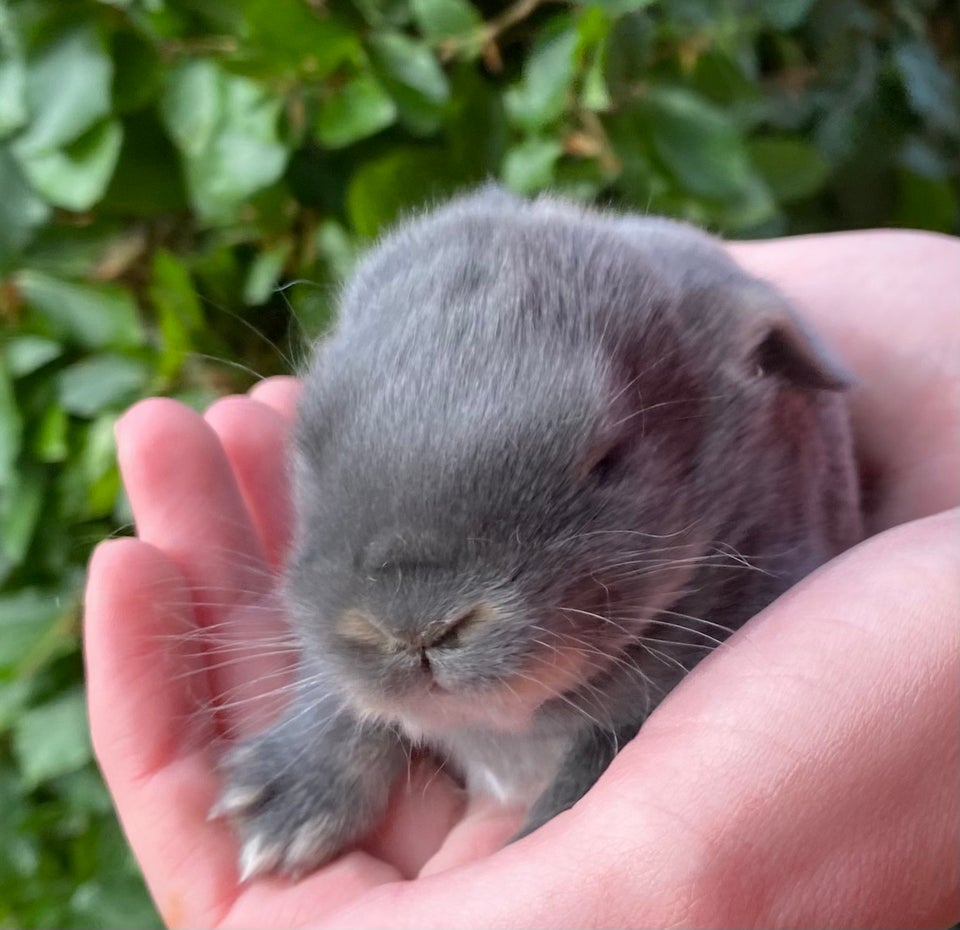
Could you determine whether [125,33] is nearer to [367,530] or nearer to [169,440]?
[169,440]

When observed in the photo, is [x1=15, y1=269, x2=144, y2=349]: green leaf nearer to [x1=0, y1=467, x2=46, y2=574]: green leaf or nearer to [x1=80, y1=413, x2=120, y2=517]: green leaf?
[x1=80, y1=413, x2=120, y2=517]: green leaf

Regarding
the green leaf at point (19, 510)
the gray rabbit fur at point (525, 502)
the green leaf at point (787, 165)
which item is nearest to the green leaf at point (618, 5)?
the gray rabbit fur at point (525, 502)

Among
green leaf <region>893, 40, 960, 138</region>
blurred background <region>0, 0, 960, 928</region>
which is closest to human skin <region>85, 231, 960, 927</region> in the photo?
blurred background <region>0, 0, 960, 928</region>

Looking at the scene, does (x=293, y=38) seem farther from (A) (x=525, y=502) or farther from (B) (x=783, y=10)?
(A) (x=525, y=502)

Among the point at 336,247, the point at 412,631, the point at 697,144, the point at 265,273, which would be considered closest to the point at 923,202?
the point at 697,144

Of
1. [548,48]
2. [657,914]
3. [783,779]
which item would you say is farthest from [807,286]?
[657,914]

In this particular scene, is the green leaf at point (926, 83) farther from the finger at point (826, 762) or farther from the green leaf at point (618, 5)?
the finger at point (826, 762)
